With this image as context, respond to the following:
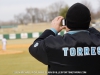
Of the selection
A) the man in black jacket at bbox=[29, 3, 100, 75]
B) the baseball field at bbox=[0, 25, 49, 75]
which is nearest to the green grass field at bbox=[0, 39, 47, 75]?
the baseball field at bbox=[0, 25, 49, 75]

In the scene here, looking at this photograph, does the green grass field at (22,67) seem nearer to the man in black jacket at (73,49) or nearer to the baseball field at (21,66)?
the baseball field at (21,66)

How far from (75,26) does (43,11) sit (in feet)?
200

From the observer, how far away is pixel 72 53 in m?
1.67

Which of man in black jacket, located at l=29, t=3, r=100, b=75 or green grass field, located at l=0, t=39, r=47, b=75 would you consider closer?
man in black jacket, located at l=29, t=3, r=100, b=75

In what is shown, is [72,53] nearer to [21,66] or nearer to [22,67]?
[22,67]

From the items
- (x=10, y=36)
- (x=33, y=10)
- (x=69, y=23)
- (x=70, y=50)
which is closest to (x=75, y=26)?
(x=69, y=23)

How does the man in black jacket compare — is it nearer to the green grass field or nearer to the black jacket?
the black jacket

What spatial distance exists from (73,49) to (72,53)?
3cm

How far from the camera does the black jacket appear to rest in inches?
65.9

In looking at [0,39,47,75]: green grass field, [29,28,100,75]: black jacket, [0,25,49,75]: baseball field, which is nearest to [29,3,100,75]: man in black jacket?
[29,28,100,75]: black jacket

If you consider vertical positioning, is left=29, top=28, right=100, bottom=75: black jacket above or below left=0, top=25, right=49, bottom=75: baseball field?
above

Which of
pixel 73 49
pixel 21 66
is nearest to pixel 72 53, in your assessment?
pixel 73 49

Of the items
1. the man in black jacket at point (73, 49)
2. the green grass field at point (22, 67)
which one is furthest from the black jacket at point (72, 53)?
the green grass field at point (22, 67)

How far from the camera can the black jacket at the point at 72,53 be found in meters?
1.67
